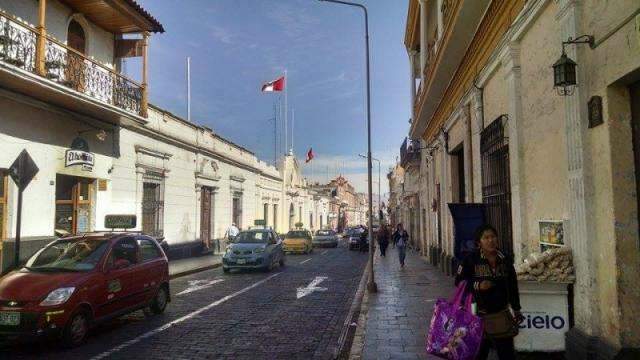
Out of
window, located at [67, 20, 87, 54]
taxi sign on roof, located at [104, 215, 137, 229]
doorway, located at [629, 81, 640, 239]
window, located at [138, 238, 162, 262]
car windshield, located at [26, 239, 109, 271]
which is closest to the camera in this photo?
doorway, located at [629, 81, 640, 239]

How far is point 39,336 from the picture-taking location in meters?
6.71

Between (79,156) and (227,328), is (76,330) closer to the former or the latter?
(227,328)

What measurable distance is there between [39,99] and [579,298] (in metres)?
13.9

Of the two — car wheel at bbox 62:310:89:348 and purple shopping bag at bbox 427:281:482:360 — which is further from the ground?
purple shopping bag at bbox 427:281:482:360

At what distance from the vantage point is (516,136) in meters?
8.07

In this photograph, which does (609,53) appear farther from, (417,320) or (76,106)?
(76,106)

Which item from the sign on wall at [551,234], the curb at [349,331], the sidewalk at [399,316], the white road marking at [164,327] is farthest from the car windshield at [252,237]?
the sign on wall at [551,234]

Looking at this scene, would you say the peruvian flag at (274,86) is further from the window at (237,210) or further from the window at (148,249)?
the window at (148,249)

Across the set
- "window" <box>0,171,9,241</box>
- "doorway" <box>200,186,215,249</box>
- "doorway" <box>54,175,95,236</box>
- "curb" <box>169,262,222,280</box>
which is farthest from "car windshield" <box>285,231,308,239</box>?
"window" <box>0,171,9,241</box>

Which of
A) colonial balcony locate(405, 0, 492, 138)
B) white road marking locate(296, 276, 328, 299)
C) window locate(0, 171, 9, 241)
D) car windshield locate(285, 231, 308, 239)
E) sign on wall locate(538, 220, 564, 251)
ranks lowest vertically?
white road marking locate(296, 276, 328, 299)

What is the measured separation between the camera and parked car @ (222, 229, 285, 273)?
17.7 metres

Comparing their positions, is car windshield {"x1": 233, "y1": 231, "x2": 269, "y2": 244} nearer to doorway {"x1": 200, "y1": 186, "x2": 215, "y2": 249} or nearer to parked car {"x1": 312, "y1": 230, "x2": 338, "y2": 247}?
doorway {"x1": 200, "y1": 186, "x2": 215, "y2": 249}

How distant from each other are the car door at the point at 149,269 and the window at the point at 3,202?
5.57m

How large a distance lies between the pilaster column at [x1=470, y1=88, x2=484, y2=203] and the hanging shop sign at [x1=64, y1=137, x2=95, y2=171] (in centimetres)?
1148
